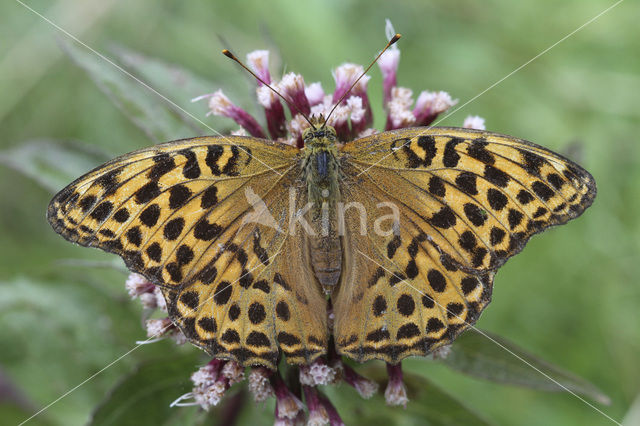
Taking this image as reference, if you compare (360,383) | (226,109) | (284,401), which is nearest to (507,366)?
(360,383)

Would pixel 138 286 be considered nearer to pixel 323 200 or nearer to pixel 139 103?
pixel 323 200

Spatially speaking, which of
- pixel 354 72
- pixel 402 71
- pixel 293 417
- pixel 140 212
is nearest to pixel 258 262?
pixel 140 212

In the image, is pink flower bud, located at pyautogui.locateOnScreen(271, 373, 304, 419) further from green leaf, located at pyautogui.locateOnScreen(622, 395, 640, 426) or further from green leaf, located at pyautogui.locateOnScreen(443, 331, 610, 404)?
green leaf, located at pyautogui.locateOnScreen(622, 395, 640, 426)

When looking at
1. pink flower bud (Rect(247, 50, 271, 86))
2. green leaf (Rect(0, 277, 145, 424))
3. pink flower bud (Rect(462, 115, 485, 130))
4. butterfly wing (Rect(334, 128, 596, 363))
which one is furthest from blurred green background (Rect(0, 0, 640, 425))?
butterfly wing (Rect(334, 128, 596, 363))

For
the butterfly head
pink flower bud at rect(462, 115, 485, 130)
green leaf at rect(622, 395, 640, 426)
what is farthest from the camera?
green leaf at rect(622, 395, 640, 426)

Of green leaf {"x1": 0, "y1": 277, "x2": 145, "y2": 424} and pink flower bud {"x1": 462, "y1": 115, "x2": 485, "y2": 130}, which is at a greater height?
pink flower bud {"x1": 462, "y1": 115, "x2": 485, "y2": 130}


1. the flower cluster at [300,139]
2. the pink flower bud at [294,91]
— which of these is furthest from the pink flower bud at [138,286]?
the pink flower bud at [294,91]
